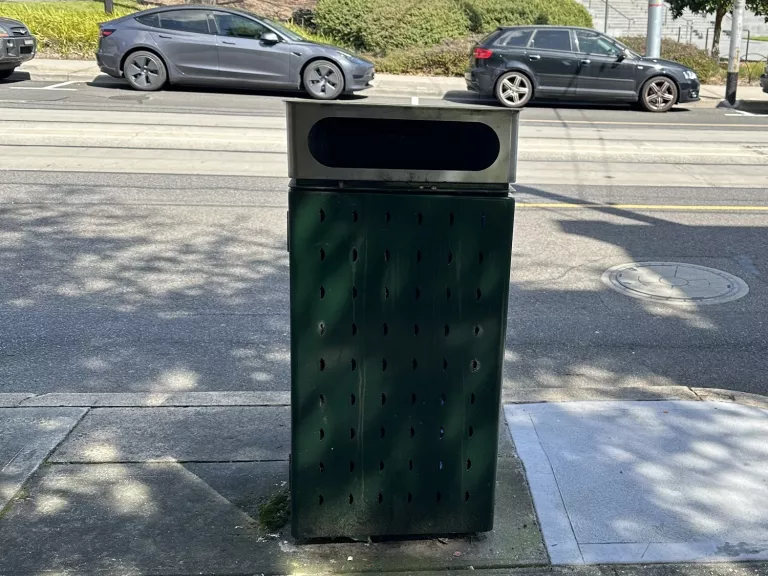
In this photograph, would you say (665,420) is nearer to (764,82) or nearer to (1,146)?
(1,146)

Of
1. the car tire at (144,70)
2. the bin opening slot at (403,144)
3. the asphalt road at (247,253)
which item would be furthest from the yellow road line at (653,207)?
the car tire at (144,70)

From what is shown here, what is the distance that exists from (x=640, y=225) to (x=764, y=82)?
11.4 meters

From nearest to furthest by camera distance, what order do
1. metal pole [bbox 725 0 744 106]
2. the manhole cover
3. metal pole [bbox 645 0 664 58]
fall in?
the manhole cover < metal pole [bbox 725 0 744 106] < metal pole [bbox 645 0 664 58]

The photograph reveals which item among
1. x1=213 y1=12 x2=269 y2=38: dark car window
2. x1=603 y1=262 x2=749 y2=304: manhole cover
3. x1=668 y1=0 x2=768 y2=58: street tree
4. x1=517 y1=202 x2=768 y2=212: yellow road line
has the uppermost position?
x1=668 y1=0 x2=768 y2=58: street tree

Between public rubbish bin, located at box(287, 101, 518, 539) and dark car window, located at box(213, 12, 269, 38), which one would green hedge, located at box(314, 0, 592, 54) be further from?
public rubbish bin, located at box(287, 101, 518, 539)

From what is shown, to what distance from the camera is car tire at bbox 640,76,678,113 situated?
57.9 ft

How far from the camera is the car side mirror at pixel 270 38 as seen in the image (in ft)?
Result: 56.2

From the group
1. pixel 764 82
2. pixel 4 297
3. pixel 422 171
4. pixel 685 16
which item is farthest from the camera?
pixel 685 16

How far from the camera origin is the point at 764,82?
18.1 meters

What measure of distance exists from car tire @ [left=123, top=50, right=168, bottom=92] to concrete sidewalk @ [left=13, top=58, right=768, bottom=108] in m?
2.06

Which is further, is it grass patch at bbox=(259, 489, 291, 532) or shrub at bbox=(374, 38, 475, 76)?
shrub at bbox=(374, 38, 475, 76)

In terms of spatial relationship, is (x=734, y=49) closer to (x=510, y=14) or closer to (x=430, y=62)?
(x=430, y=62)

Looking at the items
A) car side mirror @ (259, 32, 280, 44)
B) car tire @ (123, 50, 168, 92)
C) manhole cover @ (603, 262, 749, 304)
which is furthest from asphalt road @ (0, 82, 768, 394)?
car side mirror @ (259, 32, 280, 44)

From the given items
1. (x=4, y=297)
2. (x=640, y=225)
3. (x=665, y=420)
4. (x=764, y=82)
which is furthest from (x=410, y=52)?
(x=665, y=420)
